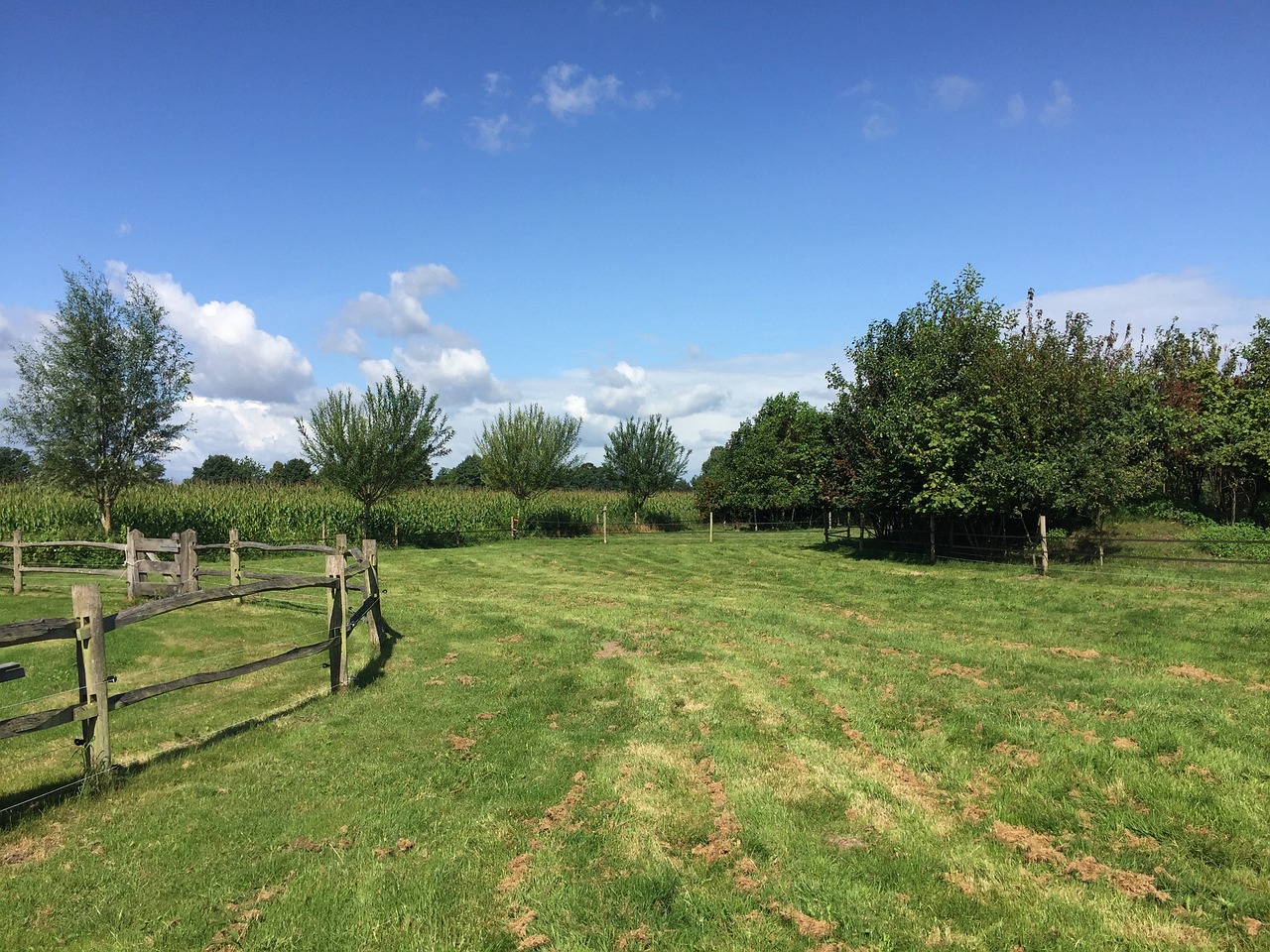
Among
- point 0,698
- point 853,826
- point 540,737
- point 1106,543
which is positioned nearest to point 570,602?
point 540,737

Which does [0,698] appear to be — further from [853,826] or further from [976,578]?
[976,578]

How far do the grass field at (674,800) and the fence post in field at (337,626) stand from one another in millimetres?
494

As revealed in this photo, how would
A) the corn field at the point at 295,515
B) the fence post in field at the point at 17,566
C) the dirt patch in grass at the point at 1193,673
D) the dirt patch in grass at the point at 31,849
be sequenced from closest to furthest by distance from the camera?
1. the dirt patch in grass at the point at 31,849
2. the dirt patch in grass at the point at 1193,673
3. the fence post in field at the point at 17,566
4. the corn field at the point at 295,515

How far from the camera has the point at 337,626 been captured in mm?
9516

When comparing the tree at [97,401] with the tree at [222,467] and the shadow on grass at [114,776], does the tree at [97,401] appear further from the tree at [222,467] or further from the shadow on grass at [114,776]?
the tree at [222,467]

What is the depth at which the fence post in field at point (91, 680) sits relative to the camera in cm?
604

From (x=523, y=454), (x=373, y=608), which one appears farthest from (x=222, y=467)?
(x=373, y=608)

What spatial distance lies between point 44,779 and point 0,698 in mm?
3844

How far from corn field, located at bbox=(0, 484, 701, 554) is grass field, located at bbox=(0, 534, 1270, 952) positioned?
19735mm

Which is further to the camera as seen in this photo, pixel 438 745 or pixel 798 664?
pixel 798 664

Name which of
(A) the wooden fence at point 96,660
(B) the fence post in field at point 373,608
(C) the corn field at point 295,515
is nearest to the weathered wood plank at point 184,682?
(A) the wooden fence at point 96,660

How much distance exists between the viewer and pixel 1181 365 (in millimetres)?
32750

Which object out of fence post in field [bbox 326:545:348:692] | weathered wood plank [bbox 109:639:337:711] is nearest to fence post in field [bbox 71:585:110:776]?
weathered wood plank [bbox 109:639:337:711]

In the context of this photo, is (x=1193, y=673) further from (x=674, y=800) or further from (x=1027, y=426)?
(x=1027, y=426)
